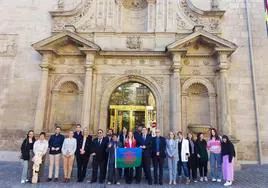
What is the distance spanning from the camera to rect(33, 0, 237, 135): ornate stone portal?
39.8 feet

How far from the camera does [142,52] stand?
12.7 m

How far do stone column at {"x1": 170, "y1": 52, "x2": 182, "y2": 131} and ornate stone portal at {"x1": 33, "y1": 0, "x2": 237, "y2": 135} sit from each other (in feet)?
0.15

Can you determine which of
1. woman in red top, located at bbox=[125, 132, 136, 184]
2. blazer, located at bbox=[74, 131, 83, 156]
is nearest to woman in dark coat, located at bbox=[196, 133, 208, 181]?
woman in red top, located at bbox=[125, 132, 136, 184]

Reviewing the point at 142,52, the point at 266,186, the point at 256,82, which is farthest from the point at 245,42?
the point at 266,186

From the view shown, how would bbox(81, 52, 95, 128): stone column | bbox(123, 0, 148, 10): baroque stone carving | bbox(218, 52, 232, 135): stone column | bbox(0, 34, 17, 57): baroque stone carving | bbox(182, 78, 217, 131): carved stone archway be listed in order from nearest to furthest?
bbox(218, 52, 232, 135): stone column, bbox(81, 52, 95, 128): stone column, bbox(182, 78, 217, 131): carved stone archway, bbox(0, 34, 17, 57): baroque stone carving, bbox(123, 0, 148, 10): baroque stone carving

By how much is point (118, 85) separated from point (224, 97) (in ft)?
17.2

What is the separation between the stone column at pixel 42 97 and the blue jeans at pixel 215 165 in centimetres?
784

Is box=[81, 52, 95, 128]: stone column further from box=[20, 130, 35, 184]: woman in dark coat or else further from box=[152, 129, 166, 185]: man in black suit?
box=[152, 129, 166, 185]: man in black suit

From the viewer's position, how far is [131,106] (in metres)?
13.2

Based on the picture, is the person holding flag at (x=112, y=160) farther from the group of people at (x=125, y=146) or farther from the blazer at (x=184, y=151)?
the blazer at (x=184, y=151)

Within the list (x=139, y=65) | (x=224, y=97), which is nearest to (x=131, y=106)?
(x=139, y=65)

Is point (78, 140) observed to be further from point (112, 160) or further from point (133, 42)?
point (133, 42)

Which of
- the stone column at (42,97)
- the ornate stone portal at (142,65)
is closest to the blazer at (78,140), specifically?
the ornate stone portal at (142,65)

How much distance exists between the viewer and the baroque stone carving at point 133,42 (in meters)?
13.1
